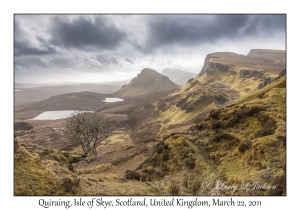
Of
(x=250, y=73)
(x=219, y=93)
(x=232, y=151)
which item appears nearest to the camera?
(x=232, y=151)

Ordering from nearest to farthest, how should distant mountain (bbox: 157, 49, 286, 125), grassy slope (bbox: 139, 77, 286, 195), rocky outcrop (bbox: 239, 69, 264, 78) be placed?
grassy slope (bbox: 139, 77, 286, 195), distant mountain (bbox: 157, 49, 286, 125), rocky outcrop (bbox: 239, 69, 264, 78)

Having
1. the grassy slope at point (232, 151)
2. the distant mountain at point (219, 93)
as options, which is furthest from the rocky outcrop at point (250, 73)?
the grassy slope at point (232, 151)

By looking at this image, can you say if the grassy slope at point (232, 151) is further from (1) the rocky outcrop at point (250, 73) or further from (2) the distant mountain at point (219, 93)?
(1) the rocky outcrop at point (250, 73)

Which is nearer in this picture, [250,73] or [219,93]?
[219,93]

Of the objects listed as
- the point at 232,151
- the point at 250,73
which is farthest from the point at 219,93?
the point at 232,151

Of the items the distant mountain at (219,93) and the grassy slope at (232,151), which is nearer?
the grassy slope at (232,151)

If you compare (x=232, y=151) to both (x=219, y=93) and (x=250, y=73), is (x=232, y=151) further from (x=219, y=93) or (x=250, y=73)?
(x=250, y=73)

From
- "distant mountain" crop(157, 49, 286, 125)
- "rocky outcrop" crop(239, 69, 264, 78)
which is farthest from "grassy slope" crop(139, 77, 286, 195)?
"rocky outcrop" crop(239, 69, 264, 78)

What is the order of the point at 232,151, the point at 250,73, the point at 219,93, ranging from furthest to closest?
the point at 250,73 → the point at 219,93 → the point at 232,151

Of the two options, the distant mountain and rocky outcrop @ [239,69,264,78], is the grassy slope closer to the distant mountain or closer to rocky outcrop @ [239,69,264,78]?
the distant mountain

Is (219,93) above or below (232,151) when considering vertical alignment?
above
